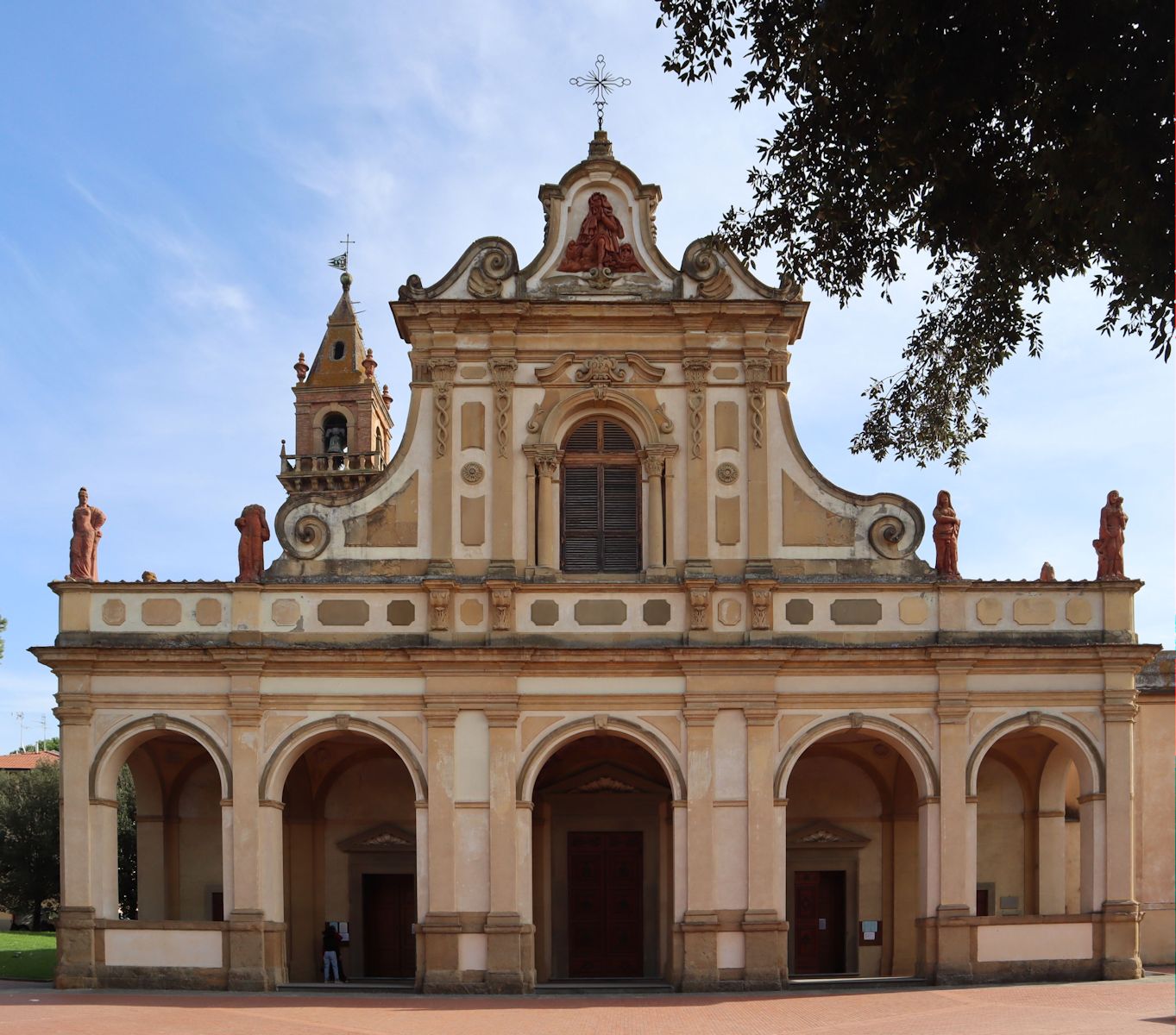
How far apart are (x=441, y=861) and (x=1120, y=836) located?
437 inches

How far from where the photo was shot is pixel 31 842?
157 feet

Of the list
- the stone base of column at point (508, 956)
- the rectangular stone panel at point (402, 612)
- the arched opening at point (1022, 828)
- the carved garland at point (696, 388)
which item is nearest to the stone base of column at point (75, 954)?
A: the stone base of column at point (508, 956)

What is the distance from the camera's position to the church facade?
25.5 m

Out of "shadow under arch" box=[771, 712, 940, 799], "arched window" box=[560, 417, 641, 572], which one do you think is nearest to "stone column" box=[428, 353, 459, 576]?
"arched window" box=[560, 417, 641, 572]

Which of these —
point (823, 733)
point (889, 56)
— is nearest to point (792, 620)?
point (823, 733)

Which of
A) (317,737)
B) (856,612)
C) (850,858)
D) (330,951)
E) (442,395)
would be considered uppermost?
(442,395)

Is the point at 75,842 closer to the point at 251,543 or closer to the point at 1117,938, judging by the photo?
the point at 251,543

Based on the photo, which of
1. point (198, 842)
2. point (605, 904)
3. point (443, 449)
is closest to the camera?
point (443, 449)

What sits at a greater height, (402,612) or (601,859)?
(402,612)

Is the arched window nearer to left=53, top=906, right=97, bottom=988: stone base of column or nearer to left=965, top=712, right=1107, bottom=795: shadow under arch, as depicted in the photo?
left=965, top=712, right=1107, bottom=795: shadow under arch

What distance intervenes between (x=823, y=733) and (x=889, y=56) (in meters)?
15.7

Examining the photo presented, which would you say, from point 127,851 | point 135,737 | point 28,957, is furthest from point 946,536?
point 127,851

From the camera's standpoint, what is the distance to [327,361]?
195ft

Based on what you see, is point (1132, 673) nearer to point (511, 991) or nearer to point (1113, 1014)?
point (1113, 1014)
